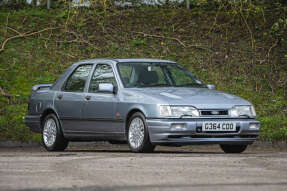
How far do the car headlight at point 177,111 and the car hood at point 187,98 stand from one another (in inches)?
2.5

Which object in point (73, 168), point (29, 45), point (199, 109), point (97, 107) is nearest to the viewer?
point (73, 168)

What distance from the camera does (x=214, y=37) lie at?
2492cm

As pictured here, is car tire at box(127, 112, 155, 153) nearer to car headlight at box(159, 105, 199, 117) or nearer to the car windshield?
car headlight at box(159, 105, 199, 117)

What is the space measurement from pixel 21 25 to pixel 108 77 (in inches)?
541

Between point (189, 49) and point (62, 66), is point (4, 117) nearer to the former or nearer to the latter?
point (62, 66)

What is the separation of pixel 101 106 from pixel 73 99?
847 mm

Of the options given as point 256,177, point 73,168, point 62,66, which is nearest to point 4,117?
point 62,66

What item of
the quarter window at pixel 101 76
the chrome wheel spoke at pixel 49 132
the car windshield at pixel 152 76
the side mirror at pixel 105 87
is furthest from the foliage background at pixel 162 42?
the side mirror at pixel 105 87

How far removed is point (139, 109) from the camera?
11.1 metres

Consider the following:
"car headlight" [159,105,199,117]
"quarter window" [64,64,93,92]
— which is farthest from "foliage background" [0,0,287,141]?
"car headlight" [159,105,199,117]

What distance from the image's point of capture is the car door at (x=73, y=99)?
12.5 metres

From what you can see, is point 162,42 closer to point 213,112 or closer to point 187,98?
point 187,98

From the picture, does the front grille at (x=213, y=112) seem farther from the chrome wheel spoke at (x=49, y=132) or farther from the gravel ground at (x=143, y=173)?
the chrome wheel spoke at (x=49, y=132)

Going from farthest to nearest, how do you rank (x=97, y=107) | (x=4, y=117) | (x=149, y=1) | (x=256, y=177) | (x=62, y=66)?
(x=149, y=1) < (x=62, y=66) < (x=4, y=117) < (x=97, y=107) < (x=256, y=177)
